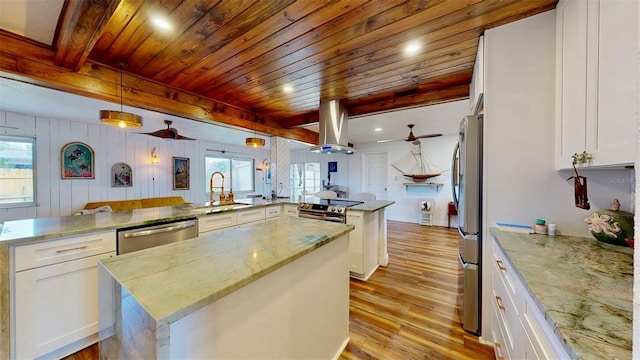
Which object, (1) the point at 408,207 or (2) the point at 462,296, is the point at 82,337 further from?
(1) the point at 408,207

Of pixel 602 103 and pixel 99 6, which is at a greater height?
pixel 99 6

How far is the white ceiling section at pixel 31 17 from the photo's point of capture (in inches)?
54.7

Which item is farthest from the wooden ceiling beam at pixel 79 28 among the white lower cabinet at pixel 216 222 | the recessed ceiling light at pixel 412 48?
the recessed ceiling light at pixel 412 48

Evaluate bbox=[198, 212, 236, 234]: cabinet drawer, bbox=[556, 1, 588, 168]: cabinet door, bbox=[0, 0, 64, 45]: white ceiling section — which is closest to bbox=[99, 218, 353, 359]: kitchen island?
bbox=[198, 212, 236, 234]: cabinet drawer

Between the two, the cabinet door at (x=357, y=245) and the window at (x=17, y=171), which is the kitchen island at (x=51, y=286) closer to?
the cabinet door at (x=357, y=245)

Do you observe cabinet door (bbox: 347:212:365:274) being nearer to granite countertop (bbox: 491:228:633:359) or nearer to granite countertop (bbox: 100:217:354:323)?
granite countertop (bbox: 100:217:354:323)

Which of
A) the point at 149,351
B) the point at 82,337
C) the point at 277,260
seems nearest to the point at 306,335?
the point at 277,260

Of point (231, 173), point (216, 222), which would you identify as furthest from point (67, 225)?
point (231, 173)

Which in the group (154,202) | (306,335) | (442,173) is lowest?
(306,335)

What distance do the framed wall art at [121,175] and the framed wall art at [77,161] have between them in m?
0.32

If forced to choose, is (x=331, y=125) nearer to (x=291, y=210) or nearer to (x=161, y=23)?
(x=291, y=210)

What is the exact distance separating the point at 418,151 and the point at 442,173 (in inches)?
31.8

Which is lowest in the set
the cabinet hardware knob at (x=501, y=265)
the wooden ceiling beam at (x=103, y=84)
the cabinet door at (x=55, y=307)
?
the cabinet door at (x=55, y=307)

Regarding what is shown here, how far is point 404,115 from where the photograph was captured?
3914mm
